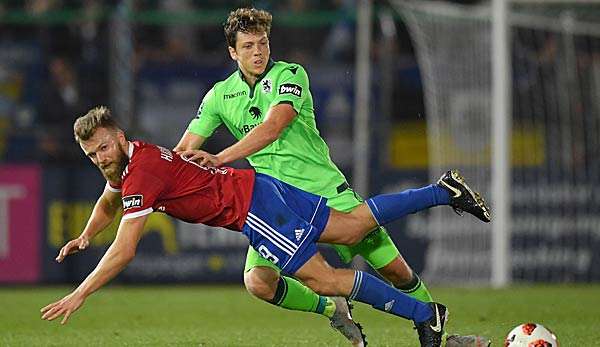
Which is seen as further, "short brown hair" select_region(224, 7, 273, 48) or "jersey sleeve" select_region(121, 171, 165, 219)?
"short brown hair" select_region(224, 7, 273, 48)

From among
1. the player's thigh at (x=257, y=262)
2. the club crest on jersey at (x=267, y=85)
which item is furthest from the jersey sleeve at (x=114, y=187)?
the club crest on jersey at (x=267, y=85)

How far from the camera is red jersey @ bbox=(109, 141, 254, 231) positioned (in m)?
7.18

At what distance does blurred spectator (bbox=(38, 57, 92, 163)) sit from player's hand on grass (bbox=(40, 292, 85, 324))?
978 cm

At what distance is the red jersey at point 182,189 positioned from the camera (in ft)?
23.5

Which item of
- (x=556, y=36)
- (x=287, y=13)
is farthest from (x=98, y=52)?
(x=556, y=36)

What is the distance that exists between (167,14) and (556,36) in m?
5.15

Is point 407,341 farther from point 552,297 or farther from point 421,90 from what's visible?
point 421,90

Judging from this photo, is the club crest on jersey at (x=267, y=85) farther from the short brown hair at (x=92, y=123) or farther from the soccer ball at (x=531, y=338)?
the soccer ball at (x=531, y=338)

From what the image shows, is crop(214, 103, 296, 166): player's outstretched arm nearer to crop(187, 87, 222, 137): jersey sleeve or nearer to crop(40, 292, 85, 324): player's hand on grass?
crop(187, 87, 222, 137): jersey sleeve

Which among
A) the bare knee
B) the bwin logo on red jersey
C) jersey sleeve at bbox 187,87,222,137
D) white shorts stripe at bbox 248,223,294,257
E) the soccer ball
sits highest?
jersey sleeve at bbox 187,87,222,137

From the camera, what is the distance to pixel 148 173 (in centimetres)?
721

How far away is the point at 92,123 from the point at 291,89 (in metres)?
1.45

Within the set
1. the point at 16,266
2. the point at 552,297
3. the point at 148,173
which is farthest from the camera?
the point at 16,266

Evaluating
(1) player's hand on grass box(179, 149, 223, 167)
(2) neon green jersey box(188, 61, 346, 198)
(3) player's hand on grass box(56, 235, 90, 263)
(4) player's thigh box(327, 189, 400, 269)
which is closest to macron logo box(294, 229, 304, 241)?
(1) player's hand on grass box(179, 149, 223, 167)
